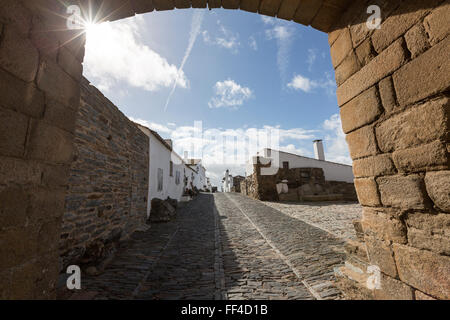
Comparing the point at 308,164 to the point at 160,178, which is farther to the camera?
the point at 308,164

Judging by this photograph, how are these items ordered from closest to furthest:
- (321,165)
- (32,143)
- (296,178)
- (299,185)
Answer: (32,143) → (299,185) → (296,178) → (321,165)

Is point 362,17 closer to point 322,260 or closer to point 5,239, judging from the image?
point 5,239

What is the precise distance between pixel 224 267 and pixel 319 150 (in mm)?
21448

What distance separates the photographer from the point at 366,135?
198cm

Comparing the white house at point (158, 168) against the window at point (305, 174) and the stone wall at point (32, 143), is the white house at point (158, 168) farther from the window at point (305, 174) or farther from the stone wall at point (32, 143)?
the window at point (305, 174)

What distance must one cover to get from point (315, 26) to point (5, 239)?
3.58m

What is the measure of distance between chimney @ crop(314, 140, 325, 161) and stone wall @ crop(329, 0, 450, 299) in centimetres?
2187

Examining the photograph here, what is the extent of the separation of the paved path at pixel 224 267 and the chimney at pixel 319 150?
1744cm

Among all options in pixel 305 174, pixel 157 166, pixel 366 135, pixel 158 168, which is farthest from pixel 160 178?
pixel 305 174

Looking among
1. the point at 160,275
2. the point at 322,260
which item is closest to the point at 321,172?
the point at 322,260

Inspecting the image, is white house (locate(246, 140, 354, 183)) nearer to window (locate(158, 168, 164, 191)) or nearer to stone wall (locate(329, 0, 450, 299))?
window (locate(158, 168, 164, 191))

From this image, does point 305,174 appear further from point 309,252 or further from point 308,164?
point 309,252

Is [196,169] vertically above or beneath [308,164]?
above

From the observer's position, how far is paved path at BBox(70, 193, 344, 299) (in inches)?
121
